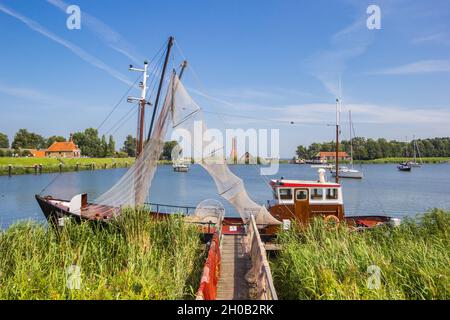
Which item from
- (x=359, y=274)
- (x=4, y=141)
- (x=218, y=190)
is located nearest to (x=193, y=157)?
(x=218, y=190)

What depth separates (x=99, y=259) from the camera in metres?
11.8

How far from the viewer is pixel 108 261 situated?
458 inches

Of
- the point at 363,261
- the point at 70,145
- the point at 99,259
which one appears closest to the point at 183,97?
the point at 99,259

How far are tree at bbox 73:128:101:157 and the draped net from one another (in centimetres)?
14243

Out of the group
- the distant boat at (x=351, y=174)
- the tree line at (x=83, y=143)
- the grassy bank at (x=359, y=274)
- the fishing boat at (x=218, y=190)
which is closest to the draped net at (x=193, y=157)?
the fishing boat at (x=218, y=190)

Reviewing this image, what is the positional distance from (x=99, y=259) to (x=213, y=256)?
3.94 metres

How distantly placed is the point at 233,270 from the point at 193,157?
22.2 ft

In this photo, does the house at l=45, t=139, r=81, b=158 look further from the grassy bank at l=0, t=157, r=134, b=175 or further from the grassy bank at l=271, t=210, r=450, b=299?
the grassy bank at l=271, t=210, r=450, b=299

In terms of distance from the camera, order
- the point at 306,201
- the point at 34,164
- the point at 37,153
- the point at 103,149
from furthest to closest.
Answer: the point at 103,149 < the point at 37,153 < the point at 34,164 < the point at 306,201

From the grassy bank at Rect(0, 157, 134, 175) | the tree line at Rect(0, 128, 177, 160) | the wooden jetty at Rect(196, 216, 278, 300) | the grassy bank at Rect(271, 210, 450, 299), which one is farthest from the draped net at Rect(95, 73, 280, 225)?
the tree line at Rect(0, 128, 177, 160)

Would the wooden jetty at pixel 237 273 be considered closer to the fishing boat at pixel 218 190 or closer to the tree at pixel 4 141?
the fishing boat at pixel 218 190

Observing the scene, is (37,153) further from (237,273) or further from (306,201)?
(237,273)

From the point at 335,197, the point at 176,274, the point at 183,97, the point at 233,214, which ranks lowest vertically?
the point at 233,214
